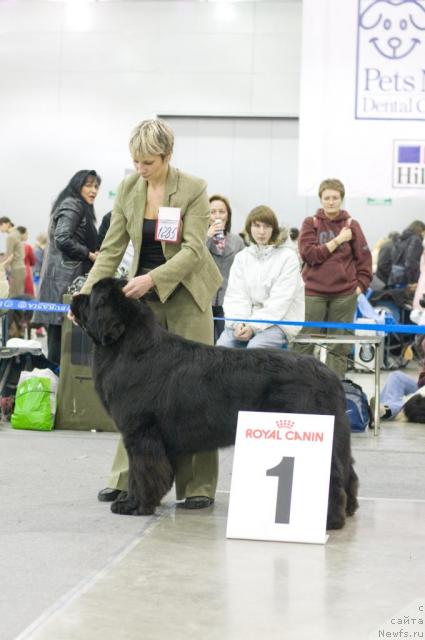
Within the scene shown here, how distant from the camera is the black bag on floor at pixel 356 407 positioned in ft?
21.1

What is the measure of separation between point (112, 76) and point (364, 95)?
437 inches

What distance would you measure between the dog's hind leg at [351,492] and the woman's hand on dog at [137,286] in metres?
1.13

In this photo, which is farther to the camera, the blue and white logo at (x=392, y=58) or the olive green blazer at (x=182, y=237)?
the blue and white logo at (x=392, y=58)

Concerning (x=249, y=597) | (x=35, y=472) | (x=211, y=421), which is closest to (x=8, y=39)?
(x=35, y=472)

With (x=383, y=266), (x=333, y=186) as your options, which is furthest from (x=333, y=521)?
(x=383, y=266)

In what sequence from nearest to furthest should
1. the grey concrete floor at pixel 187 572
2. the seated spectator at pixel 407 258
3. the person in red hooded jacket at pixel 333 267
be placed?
the grey concrete floor at pixel 187 572 < the person in red hooded jacket at pixel 333 267 < the seated spectator at pixel 407 258

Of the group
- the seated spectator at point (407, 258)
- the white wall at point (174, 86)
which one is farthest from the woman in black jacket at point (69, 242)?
the white wall at point (174, 86)

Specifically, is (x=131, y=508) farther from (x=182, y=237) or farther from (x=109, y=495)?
(x=182, y=237)

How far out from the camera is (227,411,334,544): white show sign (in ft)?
12.1

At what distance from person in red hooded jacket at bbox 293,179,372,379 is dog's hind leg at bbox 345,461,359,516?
322cm

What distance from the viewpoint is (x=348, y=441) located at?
3.95 metres

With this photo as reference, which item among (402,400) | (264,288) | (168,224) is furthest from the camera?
(402,400)

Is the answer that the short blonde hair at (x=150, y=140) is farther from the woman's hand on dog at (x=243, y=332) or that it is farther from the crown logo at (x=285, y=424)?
the woman's hand on dog at (x=243, y=332)

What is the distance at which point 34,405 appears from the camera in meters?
6.28
